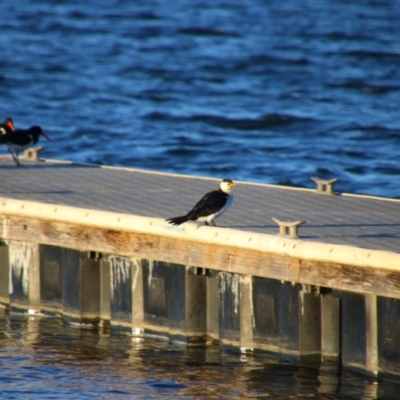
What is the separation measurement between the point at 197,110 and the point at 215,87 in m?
5.58

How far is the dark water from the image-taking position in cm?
3178

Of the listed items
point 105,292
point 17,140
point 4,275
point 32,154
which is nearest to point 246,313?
point 105,292

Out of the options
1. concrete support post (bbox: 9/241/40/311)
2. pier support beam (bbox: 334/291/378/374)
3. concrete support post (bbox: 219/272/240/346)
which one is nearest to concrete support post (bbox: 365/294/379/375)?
pier support beam (bbox: 334/291/378/374)

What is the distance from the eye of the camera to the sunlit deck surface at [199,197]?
45.6 ft

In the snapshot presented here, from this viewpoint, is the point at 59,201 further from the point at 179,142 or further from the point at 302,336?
the point at 179,142

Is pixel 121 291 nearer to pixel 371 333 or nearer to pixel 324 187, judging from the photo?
pixel 371 333

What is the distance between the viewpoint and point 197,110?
1588 inches

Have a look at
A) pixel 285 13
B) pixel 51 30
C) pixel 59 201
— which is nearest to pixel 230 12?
pixel 285 13

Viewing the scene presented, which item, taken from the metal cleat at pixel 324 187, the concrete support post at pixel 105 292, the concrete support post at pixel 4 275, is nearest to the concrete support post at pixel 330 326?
the concrete support post at pixel 105 292

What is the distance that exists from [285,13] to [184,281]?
61856mm

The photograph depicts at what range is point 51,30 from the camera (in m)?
65.4

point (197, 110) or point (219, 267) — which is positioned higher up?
point (197, 110)

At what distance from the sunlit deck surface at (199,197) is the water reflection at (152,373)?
4.97 feet

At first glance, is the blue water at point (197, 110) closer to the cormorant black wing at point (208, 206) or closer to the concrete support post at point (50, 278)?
the concrete support post at point (50, 278)
